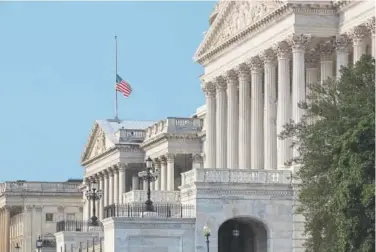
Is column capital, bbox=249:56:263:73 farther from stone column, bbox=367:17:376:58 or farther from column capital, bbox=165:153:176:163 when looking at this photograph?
column capital, bbox=165:153:176:163

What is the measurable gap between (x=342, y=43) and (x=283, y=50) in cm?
478

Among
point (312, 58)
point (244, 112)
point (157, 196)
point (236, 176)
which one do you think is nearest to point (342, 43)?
point (312, 58)

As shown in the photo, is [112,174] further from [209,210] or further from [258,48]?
[209,210]

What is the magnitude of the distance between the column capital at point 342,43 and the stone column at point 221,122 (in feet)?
56.9

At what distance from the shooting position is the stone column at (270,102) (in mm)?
96062

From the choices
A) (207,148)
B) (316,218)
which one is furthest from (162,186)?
(316,218)

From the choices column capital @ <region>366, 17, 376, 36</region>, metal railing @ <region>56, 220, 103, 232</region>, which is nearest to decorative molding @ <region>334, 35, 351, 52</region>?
column capital @ <region>366, 17, 376, 36</region>

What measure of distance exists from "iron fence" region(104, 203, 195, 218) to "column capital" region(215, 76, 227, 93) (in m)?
26.0

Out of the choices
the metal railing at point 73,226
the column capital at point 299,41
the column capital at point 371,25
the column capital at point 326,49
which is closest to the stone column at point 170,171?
the metal railing at point 73,226

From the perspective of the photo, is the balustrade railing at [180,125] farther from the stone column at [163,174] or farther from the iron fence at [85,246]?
the iron fence at [85,246]

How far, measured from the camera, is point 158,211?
81.6 m

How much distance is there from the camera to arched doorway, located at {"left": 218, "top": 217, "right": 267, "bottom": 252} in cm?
8238

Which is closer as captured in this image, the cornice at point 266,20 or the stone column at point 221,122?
the cornice at point 266,20

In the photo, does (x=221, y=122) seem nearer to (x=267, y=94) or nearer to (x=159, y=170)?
(x=267, y=94)
